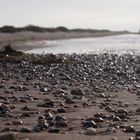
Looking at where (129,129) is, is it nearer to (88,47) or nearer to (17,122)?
(17,122)

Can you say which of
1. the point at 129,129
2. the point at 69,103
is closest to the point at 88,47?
the point at 69,103

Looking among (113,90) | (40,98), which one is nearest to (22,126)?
(40,98)

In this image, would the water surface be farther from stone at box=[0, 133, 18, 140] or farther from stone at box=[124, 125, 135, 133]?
stone at box=[0, 133, 18, 140]

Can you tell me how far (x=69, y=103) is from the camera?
9055mm

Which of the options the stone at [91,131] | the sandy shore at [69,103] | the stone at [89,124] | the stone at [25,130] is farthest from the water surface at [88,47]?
the stone at [25,130]

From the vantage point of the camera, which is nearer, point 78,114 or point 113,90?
point 78,114

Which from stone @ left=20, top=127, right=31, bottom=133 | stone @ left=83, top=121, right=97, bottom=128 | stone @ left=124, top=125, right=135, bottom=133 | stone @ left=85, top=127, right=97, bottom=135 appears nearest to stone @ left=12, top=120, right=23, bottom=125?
stone @ left=20, top=127, right=31, bottom=133

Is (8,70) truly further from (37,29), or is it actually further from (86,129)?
(37,29)

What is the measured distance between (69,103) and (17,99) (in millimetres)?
1008

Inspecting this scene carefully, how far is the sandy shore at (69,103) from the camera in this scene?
6.29 meters

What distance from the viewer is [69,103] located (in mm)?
9055

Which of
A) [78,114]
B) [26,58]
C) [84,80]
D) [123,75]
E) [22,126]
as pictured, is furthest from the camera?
[26,58]

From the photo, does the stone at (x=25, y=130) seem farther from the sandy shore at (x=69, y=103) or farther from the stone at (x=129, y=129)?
the stone at (x=129, y=129)

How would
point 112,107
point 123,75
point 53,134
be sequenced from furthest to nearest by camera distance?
point 123,75 < point 112,107 < point 53,134
